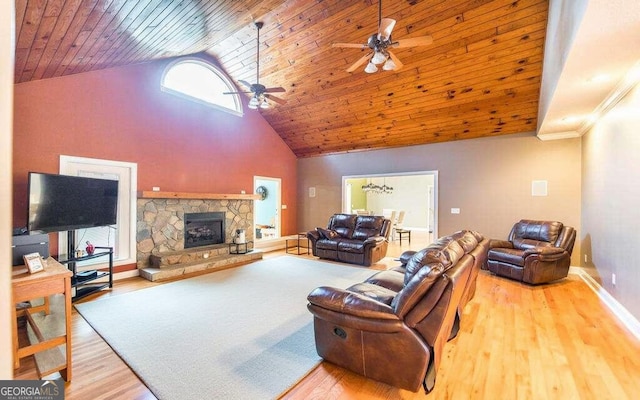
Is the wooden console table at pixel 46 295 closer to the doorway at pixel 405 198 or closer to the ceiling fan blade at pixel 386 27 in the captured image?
the ceiling fan blade at pixel 386 27

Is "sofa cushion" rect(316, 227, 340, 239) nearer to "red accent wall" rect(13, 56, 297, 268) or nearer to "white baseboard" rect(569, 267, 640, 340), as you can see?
"red accent wall" rect(13, 56, 297, 268)

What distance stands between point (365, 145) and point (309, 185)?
7.08 feet

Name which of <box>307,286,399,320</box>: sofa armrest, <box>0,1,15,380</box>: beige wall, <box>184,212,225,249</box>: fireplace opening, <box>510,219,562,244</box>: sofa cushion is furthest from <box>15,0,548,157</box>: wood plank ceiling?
<box>307,286,399,320</box>: sofa armrest

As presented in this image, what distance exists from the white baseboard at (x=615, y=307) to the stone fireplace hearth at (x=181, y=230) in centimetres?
575

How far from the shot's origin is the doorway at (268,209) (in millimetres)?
8102

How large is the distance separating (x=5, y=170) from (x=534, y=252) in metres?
5.53

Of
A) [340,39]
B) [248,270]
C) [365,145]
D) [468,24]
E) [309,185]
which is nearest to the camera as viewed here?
[468,24]

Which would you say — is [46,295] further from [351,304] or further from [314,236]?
[314,236]

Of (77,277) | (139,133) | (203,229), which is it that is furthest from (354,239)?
(77,277)

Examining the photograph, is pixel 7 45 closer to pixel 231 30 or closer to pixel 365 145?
pixel 231 30

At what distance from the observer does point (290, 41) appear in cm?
486

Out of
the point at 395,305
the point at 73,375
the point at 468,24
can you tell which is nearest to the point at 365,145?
the point at 468,24

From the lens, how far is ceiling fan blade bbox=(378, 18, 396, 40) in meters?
2.88

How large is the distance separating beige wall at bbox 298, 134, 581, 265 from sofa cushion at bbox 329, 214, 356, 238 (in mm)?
1477
